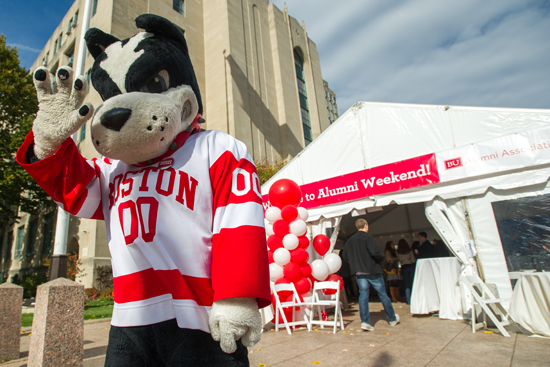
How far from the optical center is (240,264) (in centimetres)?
122

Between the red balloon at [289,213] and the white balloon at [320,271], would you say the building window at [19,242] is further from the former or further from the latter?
the white balloon at [320,271]

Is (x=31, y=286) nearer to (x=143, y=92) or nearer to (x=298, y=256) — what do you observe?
(x=298, y=256)

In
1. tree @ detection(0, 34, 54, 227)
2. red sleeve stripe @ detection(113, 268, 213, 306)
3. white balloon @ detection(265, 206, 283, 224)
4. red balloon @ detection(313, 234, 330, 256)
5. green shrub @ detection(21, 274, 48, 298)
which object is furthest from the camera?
tree @ detection(0, 34, 54, 227)

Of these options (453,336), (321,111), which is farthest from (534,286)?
(321,111)

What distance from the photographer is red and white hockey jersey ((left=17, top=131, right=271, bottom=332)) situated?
125cm

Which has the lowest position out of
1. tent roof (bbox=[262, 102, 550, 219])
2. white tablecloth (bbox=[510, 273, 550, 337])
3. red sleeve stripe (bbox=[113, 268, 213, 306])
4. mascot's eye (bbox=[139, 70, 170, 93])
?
white tablecloth (bbox=[510, 273, 550, 337])

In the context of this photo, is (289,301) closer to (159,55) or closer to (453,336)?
(453,336)

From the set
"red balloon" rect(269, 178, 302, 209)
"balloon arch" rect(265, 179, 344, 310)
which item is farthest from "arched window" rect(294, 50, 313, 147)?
"balloon arch" rect(265, 179, 344, 310)

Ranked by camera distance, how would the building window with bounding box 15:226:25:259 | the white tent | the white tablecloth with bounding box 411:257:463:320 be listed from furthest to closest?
the building window with bounding box 15:226:25:259
the white tablecloth with bounding box 411:257:463:320
the white tent

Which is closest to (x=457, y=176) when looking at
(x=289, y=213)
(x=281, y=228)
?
(x=289, y=213)

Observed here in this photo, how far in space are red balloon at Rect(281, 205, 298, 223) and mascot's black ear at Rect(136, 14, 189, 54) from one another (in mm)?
4858

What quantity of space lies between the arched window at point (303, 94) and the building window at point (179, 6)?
11585mm

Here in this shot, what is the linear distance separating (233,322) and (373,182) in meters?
6.00

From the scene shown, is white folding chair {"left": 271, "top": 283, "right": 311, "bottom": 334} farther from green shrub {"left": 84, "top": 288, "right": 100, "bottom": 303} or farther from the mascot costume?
green shrub {"left": 84, "top": 288, "right": 100, "bottom": 303}
